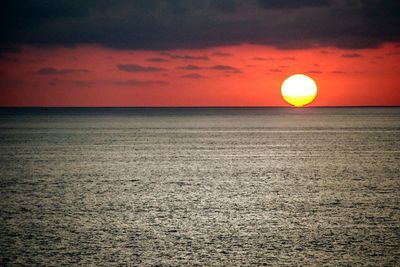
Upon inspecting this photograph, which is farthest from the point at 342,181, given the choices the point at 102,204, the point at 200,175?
the point at 102,204

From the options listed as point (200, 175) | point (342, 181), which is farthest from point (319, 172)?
point (200, 175)

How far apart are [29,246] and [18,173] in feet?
45.4

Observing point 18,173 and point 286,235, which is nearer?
point 286,235

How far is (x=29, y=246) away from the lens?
10391 mm

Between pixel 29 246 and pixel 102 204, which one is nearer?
pixel 29 246

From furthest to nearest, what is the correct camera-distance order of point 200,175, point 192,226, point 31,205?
point 200,175, point 31,205, point 192,226

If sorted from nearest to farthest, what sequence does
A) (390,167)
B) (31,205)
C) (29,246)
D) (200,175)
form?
(29,246) → (31,205) → (200,175) → (390,167)

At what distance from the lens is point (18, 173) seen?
2336 cm

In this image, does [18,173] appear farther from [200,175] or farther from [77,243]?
[77,243]

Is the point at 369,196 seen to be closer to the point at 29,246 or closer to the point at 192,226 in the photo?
the point at 192,226

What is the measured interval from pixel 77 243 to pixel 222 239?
299 centimetres

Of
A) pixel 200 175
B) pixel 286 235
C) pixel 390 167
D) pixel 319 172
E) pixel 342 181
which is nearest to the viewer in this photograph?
pixel 286 235

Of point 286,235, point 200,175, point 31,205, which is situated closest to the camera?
point 286,235

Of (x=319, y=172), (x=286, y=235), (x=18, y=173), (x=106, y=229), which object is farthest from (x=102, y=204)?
(x=319, y=172)
